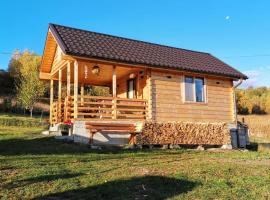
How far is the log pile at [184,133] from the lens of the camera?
14.8m

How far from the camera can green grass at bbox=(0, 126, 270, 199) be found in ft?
20.9

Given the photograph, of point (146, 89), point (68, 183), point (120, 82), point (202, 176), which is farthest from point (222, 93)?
point (68, 183)

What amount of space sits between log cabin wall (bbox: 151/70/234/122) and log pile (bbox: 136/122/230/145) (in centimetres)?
Result: 68

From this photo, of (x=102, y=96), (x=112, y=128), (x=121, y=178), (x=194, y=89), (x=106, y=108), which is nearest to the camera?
(x=121, y=178)

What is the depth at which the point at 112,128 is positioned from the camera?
549 inches

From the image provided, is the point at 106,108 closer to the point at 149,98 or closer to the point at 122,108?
the point at 122,108

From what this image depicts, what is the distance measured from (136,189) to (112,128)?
732cm

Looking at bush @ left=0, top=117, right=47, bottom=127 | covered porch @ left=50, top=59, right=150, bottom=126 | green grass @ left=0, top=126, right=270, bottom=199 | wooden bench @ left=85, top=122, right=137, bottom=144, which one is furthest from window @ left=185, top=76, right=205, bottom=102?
bush @ left=0, top=117, right=47, bottom=127

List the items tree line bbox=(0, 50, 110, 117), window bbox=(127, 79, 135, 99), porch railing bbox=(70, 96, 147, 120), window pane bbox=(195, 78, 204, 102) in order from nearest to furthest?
porch railing bbox=(70, 96, 147, 120)
window pane bbox=(195, 78, 204, 102)
window bbox=(127, 79, 135, 99)
tree line bbox=(0, 50, 110, 117)

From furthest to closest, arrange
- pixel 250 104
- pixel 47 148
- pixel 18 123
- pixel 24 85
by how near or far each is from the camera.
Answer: pixel 250 104
pixel 24 85
pixel 18 123
pixel 47 148

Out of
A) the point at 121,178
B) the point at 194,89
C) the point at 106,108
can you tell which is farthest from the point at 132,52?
the point at 121,178

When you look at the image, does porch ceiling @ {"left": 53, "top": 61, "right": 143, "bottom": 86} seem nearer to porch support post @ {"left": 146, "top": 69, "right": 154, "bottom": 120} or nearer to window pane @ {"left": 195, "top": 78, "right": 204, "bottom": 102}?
porch support post @ {"left": 146, "top": 69, "right": 154, "bottom": 120}

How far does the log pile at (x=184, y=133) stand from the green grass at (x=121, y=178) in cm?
386

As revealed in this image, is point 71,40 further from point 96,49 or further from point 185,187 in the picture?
point 185,187
